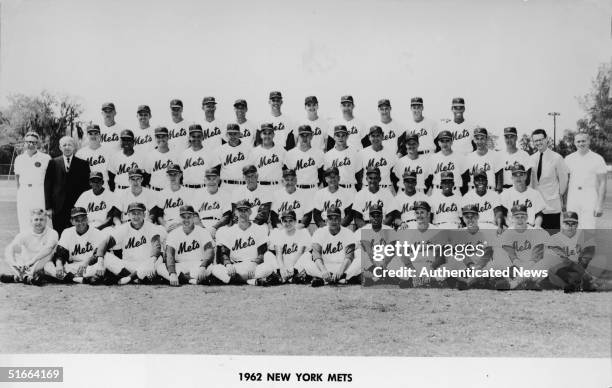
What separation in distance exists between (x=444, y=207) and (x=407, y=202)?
254mm

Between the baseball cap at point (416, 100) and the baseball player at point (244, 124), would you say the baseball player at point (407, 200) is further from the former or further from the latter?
the baseball player at point (244, 124)

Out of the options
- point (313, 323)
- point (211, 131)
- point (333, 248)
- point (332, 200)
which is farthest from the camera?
point (211, 131)

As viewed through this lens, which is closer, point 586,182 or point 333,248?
point 333,248

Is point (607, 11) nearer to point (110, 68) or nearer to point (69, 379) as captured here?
point (110, 68)

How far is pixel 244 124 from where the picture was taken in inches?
158

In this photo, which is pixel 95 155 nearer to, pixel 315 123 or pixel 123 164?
pixel 123 164

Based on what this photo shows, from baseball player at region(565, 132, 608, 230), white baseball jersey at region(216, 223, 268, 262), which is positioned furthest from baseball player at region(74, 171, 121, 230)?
baseball player at region(565, 132, 608, 230)

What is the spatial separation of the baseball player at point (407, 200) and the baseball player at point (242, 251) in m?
0.93

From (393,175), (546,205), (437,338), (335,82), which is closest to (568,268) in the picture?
(546,205)

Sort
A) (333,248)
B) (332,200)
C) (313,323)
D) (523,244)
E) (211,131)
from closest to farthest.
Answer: (313,323), (523,244), (333,248), (332,200), (211,131)

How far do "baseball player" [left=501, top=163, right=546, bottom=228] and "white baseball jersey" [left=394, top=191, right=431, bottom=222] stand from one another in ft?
1.82

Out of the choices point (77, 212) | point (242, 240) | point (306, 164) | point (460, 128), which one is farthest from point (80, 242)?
point (460, 128)

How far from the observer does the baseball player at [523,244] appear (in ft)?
12.1

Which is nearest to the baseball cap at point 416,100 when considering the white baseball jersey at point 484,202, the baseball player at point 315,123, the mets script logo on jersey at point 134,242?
the baseball player at point 315,123
